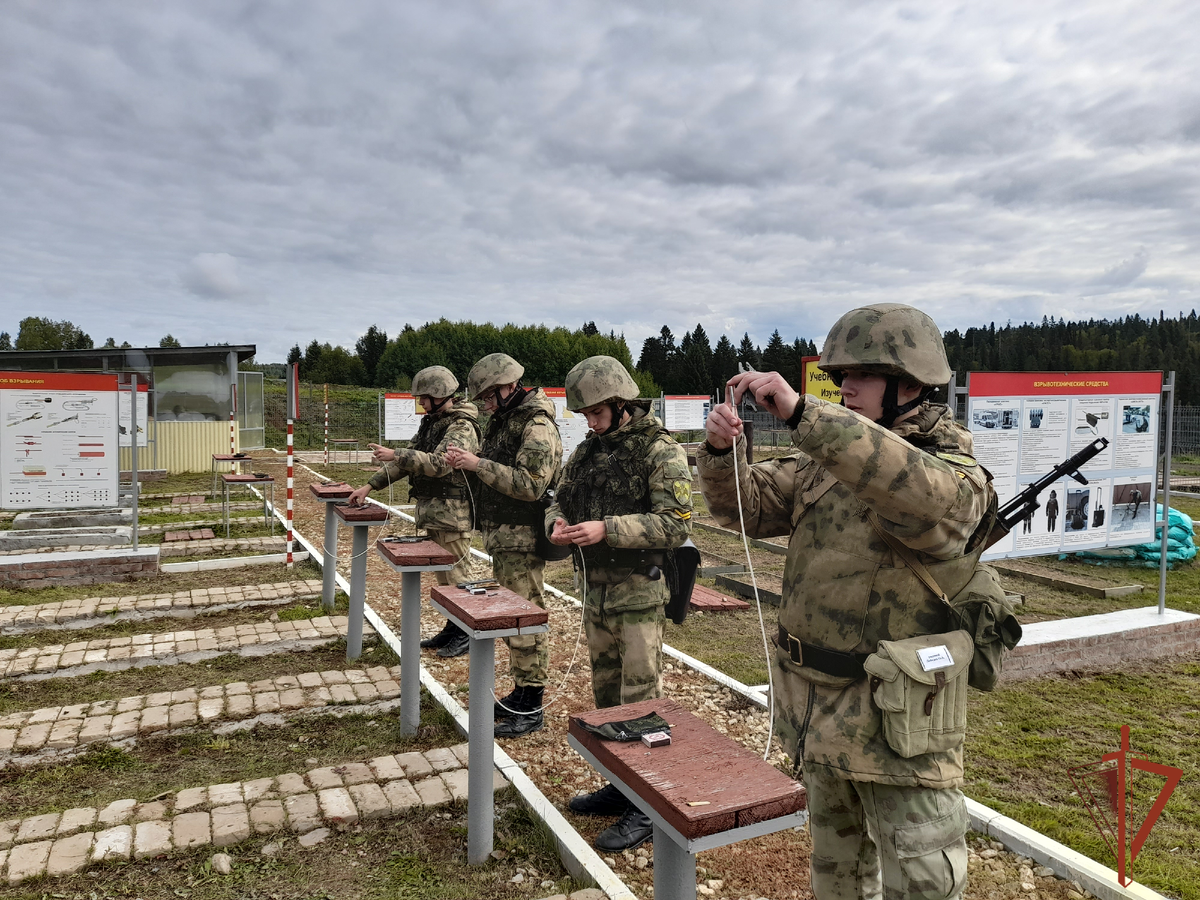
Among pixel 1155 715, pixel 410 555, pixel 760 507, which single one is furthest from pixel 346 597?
pixel 1155 715

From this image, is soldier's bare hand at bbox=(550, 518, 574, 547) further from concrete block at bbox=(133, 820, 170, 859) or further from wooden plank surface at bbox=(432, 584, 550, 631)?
concrete block at bbox=(133, 820, 170, 859)

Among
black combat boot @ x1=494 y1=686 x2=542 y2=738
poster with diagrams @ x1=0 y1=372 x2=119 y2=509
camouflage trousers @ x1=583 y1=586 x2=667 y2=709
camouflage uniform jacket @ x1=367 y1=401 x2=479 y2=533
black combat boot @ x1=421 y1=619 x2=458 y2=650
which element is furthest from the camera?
poster with diagrams @ x1=0 y1=372 x2=119 y2=509

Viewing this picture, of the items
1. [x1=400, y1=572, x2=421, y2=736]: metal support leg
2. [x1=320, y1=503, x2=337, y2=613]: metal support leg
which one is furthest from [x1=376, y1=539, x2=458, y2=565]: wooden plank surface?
[x1=320, y1=503, x2=337, y2=613]: metal support leg

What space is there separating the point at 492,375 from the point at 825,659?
3.18m

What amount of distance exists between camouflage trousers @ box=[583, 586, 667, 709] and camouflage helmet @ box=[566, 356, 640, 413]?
34.5 inches

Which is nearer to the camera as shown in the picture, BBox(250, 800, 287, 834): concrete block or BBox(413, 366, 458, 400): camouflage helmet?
BBox(250, 800, 287, 834): concrete block

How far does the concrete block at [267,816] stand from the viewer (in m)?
3.34

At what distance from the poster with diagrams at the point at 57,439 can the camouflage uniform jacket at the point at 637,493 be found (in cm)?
717

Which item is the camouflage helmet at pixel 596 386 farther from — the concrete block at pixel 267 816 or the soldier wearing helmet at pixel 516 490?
the concrete block at pixel 267 816

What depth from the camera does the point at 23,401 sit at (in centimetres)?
829

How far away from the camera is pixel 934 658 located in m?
1.91

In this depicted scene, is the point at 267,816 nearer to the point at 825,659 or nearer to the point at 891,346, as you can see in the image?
the point at 825,659

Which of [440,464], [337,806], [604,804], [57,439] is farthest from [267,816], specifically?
[57,439]

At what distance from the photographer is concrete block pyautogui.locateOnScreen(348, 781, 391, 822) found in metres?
3.49
